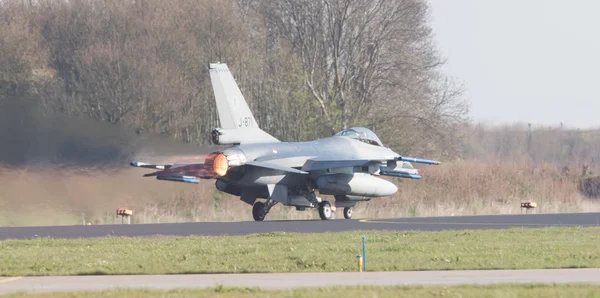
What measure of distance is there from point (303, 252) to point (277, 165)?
1423 centimetres

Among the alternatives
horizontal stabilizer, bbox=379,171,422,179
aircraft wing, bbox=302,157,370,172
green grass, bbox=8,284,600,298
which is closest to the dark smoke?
aircraft wing, bbox=302,157,370,172

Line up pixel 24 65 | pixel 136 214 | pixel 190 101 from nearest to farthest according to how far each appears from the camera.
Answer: pixel 136 214, pixel 24 65, pixel 190 101

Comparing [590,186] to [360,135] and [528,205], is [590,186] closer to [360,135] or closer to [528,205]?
[528,205]

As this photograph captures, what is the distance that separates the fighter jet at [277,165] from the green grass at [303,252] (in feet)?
25.3

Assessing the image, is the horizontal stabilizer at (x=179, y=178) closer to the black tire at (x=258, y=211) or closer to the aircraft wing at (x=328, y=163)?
the black tire at (x=258, y=211)

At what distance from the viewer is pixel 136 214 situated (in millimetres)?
40219

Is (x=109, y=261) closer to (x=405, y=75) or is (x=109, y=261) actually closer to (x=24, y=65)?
(x=24, y=65)

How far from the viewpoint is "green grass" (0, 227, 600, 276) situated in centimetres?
2153

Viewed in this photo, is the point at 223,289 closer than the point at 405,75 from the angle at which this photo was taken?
Yes

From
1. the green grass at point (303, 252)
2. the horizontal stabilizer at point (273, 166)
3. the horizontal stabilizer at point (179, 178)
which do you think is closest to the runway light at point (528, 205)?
the horizontal stabilizer at point (273, 166)

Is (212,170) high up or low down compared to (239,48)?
down

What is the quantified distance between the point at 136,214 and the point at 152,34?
19.0 meters

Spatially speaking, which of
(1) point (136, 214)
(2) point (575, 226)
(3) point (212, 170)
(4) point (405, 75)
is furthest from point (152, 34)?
(2) point (575, 226)

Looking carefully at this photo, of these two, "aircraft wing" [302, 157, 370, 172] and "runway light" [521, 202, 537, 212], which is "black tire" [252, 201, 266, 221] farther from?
"runway light" [521, 202, 537, 212]
